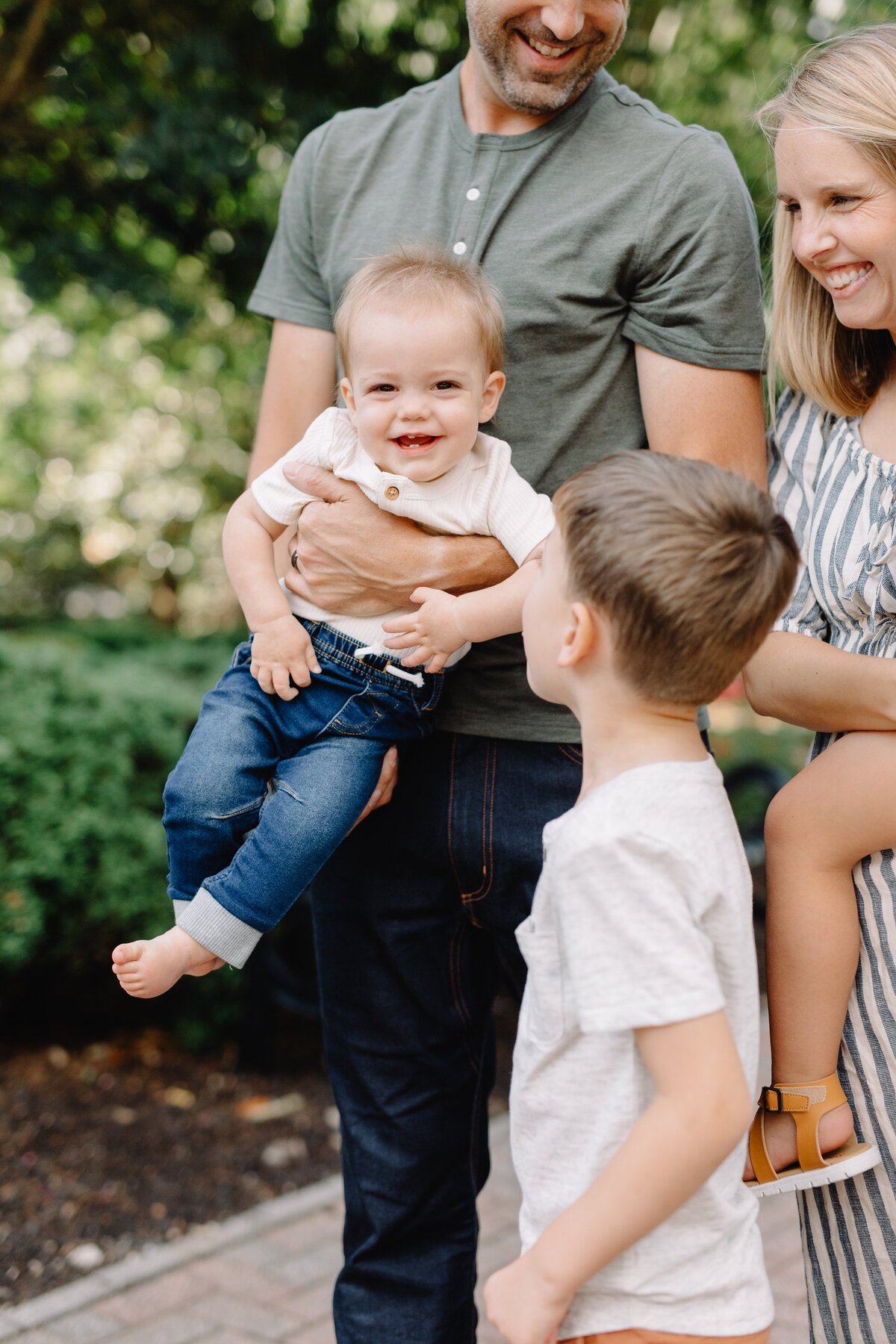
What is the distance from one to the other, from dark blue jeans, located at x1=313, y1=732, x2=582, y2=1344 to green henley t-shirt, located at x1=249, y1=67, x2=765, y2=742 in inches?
6.5

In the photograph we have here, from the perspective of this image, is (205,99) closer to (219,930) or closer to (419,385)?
(419,385)

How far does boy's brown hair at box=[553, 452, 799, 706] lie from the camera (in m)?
1.35

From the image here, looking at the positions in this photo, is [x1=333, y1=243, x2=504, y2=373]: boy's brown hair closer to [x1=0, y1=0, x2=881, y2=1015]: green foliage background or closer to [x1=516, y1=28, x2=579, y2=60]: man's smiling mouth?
[x1=516, y1=28, x2=579, y2=60]: man's smiling mouth

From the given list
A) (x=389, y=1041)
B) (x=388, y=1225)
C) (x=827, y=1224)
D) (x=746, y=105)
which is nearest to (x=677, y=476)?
(x=827, y=1224)

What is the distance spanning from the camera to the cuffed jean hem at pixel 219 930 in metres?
1.89

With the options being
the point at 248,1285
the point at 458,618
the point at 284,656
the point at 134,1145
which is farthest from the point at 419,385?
the point at 134,1145

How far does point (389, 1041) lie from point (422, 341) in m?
1.22

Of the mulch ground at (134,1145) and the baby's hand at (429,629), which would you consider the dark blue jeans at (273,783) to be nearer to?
the baby's hand at (429,629)

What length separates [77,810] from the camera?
416cm

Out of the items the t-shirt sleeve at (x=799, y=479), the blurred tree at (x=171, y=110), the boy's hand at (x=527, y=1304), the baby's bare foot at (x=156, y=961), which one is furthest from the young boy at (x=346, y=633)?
the blurred tree at (x=171, y=110)

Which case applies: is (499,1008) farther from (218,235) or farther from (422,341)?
(422,341)

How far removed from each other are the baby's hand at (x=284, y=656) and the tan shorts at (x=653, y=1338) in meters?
0.99

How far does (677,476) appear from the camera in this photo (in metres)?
1.39

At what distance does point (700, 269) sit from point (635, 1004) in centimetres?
114
